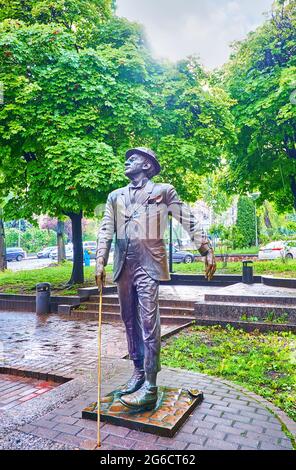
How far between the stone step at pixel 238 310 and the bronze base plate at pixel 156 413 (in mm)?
4426

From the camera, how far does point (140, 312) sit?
3752 mm

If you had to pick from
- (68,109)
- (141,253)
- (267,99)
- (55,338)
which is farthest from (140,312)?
(267,99)

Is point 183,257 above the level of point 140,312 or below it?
above

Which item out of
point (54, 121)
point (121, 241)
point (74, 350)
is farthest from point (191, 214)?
point (54, 121)

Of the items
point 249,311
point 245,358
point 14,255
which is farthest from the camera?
point 14,255

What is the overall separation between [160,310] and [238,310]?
80.6 inches

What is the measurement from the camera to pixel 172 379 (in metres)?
4.86

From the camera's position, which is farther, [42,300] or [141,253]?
[42,300]

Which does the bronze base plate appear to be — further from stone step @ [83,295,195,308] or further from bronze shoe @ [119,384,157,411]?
stone step @ [83,295,195,308]

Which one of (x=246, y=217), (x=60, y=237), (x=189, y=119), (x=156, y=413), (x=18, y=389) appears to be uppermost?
(x=189, y=119)

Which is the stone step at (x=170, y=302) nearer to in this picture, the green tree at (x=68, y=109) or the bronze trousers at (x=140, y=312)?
the green tree at (x=68, y=109)

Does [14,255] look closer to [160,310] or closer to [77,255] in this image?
[77,255]

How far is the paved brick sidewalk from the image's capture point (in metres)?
3.17

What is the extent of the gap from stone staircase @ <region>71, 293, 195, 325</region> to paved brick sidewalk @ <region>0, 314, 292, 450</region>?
130 inches
